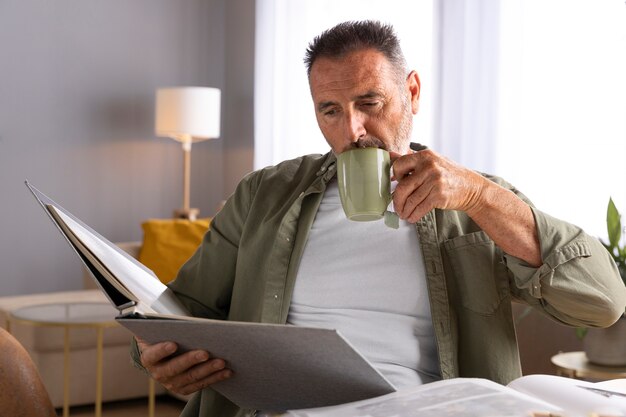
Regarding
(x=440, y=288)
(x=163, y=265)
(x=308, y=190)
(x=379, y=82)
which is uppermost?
(x=379, y=82)

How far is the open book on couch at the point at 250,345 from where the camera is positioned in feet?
2.84

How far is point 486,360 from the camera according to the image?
125 centimetres

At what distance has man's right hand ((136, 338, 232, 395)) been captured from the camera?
3.34ft

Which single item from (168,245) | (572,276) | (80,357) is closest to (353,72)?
(572,276)

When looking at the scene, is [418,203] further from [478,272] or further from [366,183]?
[478,272]

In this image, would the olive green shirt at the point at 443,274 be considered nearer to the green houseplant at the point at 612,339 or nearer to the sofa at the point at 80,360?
the green houseplant at the point at 612,339

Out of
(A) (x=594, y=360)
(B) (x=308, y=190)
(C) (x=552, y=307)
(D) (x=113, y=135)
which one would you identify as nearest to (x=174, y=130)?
(D) (x=113, y=135)

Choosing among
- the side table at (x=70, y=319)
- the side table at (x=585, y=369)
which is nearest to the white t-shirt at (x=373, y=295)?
the side table at (x=585, y=369)

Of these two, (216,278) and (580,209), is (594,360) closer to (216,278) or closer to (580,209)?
(580,209)

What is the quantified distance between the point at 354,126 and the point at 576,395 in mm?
592

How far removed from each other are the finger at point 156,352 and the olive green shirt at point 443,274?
0.18m

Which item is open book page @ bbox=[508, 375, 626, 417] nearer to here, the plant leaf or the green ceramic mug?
the green ceramic mug

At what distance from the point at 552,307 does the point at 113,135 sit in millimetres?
4107

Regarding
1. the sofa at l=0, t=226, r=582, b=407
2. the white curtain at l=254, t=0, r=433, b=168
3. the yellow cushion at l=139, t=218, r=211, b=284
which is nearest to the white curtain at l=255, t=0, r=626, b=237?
the white curtain at l=254, t=0, r=433, b=168
